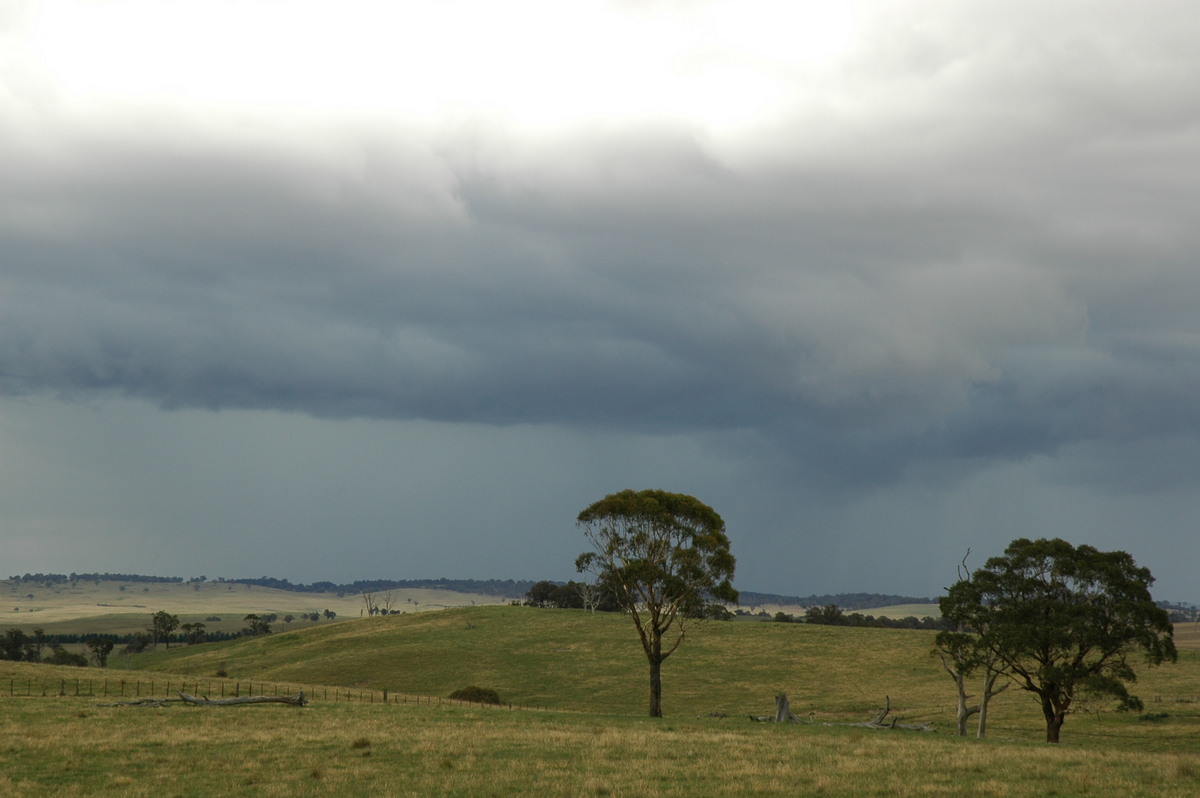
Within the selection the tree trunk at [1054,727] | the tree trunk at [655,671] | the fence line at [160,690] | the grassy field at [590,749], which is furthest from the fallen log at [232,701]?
the tree trunk at [1054,727]

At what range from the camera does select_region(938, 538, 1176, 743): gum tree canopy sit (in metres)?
53.8

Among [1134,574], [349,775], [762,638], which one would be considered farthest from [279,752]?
[762,638]

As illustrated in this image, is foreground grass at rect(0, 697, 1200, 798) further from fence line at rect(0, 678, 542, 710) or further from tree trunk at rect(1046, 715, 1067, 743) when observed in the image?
fence line at rect(0, 678, 542, 710)

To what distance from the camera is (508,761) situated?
32.7m

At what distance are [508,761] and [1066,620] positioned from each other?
Result: 36103 millimetres

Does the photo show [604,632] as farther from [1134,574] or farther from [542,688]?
[1134,574]

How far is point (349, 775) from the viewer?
2967cm

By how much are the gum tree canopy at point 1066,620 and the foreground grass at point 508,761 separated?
13985mm

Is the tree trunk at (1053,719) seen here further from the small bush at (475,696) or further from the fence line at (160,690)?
the small bush at (475,696)

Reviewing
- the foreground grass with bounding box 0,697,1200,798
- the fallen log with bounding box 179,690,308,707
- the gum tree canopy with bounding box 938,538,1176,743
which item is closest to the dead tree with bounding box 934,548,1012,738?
the gum tree canopy with bounding box 938,538,1176,743

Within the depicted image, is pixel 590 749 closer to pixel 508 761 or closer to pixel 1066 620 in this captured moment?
pixel 508 761

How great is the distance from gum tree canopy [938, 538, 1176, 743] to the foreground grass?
13985 millimetres

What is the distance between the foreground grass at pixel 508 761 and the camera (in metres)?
27.5

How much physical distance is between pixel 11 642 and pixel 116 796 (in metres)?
178
